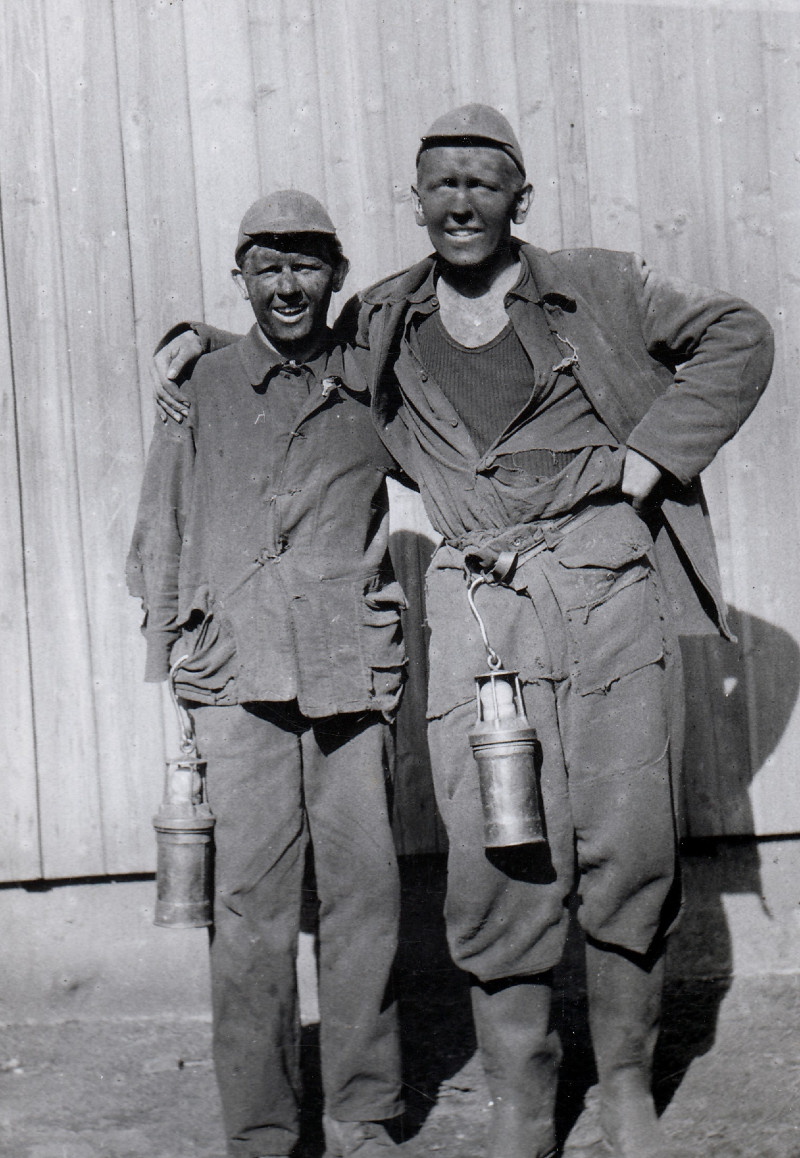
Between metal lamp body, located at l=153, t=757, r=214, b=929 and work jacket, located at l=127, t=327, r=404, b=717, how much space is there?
0.72ft

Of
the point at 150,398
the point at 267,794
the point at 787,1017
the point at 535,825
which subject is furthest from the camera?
the point at 150,398

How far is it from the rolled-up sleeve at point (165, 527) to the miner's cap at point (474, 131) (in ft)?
3.20

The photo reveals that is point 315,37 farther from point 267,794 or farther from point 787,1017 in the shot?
point 787,1017

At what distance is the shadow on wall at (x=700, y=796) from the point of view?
4328 millimetres

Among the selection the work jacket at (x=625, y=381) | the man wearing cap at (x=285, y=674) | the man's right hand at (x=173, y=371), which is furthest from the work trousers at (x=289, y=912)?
the man's right hand at (x=173, y=371)

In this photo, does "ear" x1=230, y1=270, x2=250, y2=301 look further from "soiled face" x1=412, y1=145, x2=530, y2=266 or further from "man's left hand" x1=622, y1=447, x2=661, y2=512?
"man's left hand" x1=622, y1=447, x2=661, y2=512

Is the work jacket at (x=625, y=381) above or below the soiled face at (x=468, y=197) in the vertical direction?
below

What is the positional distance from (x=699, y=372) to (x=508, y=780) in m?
1.12

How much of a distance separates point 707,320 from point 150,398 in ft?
6.72

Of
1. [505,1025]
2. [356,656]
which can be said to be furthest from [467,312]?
[505,1025]

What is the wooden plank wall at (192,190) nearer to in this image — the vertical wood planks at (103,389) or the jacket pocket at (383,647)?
the vertical wood planks at (103,389)

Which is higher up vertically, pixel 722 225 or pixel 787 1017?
pixel 722 225

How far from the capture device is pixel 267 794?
10.3 feet

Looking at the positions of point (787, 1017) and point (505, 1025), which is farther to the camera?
point (787, 1017)
